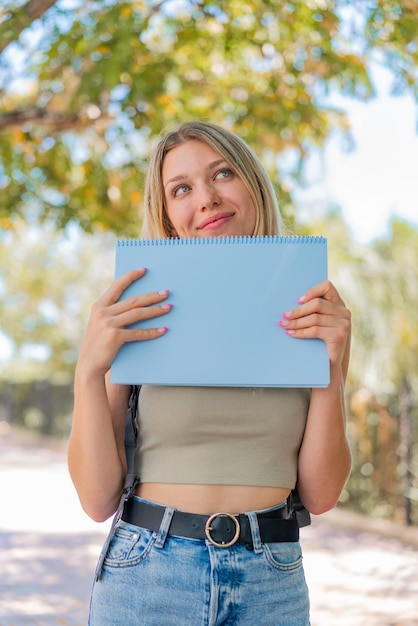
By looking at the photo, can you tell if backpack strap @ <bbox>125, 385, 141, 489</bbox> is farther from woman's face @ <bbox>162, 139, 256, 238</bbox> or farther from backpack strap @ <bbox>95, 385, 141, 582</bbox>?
woman's face @ <bbox>162, 139, 256, 238</bbox>

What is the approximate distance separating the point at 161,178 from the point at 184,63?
15.2 feet

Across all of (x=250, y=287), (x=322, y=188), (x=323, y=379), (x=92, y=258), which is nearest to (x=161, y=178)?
(x=250, y=287)

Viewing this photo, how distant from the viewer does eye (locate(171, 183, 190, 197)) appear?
75.7 inches

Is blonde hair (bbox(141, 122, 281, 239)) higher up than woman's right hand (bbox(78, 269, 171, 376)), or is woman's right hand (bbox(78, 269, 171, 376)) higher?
blonde hair (bbox(141, 122, 281, 239))

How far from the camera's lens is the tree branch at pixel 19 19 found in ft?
10.8

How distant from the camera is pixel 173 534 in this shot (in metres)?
1.60

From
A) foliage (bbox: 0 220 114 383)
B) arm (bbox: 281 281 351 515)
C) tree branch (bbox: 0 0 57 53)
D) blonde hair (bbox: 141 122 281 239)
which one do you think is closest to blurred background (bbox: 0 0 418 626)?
tree branch (bbox: 0 0 57 53)

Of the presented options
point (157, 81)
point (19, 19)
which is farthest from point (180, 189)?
point (157, 81)

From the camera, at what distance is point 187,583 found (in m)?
1.57

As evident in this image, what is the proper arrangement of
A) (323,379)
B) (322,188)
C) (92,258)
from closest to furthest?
(323,379)
(322,188)
(92,258)

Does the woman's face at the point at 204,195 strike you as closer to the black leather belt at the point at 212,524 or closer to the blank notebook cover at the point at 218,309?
the blank notebook cover at the point at 218,309

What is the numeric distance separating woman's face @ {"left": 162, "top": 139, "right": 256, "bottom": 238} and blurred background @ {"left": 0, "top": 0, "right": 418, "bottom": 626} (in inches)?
22.7

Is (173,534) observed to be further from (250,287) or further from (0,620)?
(0,620)

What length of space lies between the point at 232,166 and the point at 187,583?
93 cm
